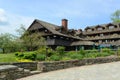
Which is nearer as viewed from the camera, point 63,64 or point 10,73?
point 10,73

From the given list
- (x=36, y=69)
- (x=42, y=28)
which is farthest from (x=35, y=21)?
(x=36, y=69)

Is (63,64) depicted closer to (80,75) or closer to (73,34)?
(80,75)

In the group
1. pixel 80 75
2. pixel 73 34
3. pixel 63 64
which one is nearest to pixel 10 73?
pixel 80 75

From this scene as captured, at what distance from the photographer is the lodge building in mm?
47041

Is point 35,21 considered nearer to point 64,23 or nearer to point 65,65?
point 64,23

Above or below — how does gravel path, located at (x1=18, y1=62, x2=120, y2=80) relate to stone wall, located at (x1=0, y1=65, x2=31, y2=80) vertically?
below

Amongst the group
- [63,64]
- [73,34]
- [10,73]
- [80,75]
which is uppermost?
[73,34]

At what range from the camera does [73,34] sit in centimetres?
5600

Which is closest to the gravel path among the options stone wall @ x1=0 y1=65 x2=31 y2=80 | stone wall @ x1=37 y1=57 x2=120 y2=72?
stone wall @ x1=0 y1=65 x2=31 y2=80

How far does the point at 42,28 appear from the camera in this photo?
48031 millimetres

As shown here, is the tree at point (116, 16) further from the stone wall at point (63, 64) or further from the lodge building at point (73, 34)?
the stone wall at point (63, 64)

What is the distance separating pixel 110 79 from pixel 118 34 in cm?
4971

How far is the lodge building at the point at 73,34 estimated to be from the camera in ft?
154

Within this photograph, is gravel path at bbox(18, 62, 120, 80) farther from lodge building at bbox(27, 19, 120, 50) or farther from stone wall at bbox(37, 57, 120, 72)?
lodge building at bbox(27, 19, 120, 50)
